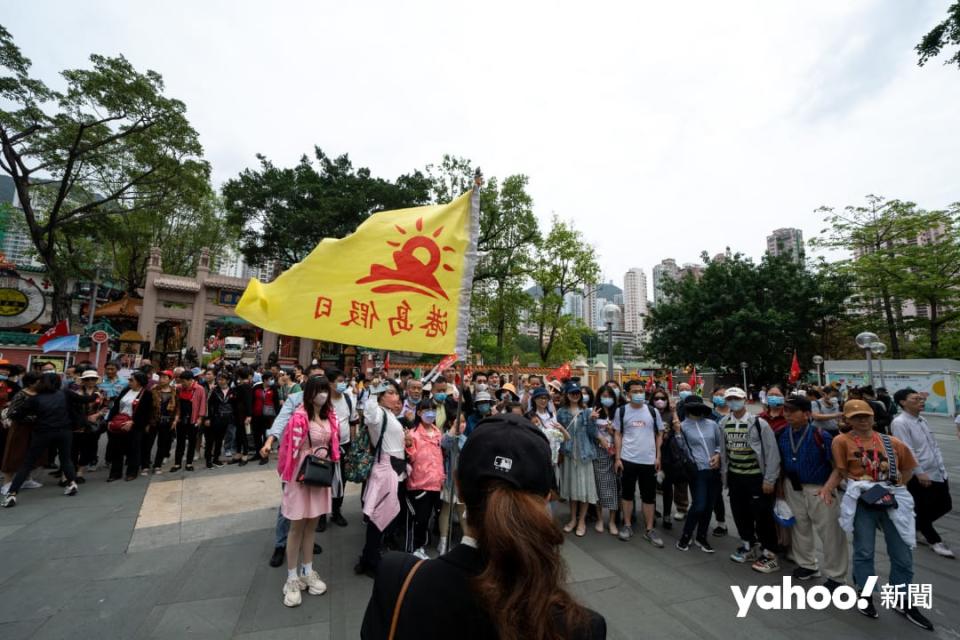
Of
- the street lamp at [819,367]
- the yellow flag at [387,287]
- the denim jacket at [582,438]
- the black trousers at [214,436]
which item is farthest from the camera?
the street lamp at [819,367]

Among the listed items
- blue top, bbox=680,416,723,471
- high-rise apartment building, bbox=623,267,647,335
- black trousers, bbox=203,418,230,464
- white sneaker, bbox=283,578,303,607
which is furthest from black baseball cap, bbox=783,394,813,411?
high-rise apartment building, bbox=623,267,647,335

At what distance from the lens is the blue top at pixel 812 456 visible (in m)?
3.91

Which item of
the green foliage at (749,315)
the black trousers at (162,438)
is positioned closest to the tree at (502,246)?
the green foliage at (749,315)

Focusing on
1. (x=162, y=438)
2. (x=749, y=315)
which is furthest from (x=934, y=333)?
(x=162, y=438)

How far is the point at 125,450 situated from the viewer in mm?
6777

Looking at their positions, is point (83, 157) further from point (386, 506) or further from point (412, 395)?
point (386, 506)

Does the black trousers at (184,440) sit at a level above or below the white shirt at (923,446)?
below

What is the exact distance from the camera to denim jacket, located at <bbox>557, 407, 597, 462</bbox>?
16.6 ft

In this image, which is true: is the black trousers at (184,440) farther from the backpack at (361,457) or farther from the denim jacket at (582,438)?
the denim jacket at (582,438)

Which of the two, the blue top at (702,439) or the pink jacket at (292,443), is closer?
the pink jacket at (292,443)

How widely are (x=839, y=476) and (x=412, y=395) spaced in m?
4.37

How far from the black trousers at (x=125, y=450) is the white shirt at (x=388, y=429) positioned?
17.9 ft

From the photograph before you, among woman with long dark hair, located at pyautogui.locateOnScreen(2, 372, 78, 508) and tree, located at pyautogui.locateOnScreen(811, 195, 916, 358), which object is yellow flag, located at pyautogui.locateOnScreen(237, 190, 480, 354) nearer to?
woman with long dark hair, located at pyautogui.locateOnScreen(2, 372, 78, 508)

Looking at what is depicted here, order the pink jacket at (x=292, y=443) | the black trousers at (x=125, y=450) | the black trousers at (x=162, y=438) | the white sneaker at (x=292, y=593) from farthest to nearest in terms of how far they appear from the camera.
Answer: the black trousers at (x=162, y=438) → the black trousers at (x=125, y=450) → the pink jacket at (x=292, y=443) → the white sneaker at (x=292, y=593)
